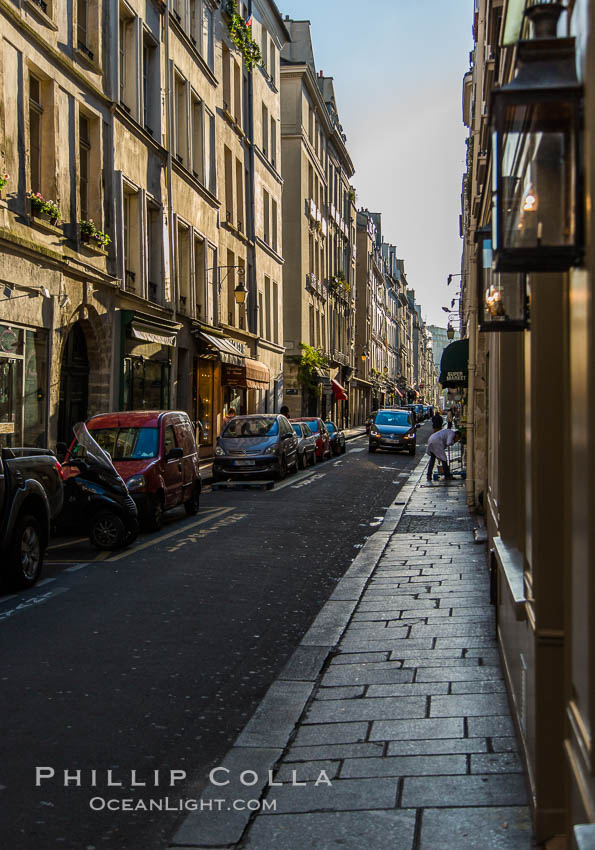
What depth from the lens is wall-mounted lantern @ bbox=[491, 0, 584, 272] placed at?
2707 millimetres

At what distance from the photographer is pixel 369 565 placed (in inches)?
426

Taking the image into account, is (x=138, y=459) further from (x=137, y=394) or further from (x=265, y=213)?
(x=265, y=213)

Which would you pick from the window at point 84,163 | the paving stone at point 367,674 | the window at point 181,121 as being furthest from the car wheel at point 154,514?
the window at point 181,121

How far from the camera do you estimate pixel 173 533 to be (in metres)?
13.7

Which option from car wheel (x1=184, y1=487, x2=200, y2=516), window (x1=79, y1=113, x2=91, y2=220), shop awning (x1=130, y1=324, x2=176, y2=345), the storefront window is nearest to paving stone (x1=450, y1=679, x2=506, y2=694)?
car wheel (x1=184, y1=487, x2=200, y2=516)

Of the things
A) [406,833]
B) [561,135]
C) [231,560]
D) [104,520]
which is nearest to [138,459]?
[104,520]

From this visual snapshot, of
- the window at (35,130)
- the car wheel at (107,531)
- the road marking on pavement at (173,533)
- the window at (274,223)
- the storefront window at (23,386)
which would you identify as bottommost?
the road marking on pavement at (173,533)

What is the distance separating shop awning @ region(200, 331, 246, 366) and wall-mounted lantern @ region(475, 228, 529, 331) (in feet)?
78.8

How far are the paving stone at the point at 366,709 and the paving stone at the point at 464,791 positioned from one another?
1.00 meters

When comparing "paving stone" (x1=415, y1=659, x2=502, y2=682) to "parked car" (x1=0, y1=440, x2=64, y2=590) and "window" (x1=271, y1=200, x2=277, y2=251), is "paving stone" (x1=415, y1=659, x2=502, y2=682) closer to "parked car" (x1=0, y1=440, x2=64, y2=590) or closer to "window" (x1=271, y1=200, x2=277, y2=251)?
"parked car" (x1=0, y1=440, x2=64, y2=590)

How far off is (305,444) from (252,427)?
496cm

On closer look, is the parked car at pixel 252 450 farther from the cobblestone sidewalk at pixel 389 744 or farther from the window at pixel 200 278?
the cobblestone sidewalk at pixel 389 744

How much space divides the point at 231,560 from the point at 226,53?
28396 millimetres

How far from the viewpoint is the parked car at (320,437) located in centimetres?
3247
